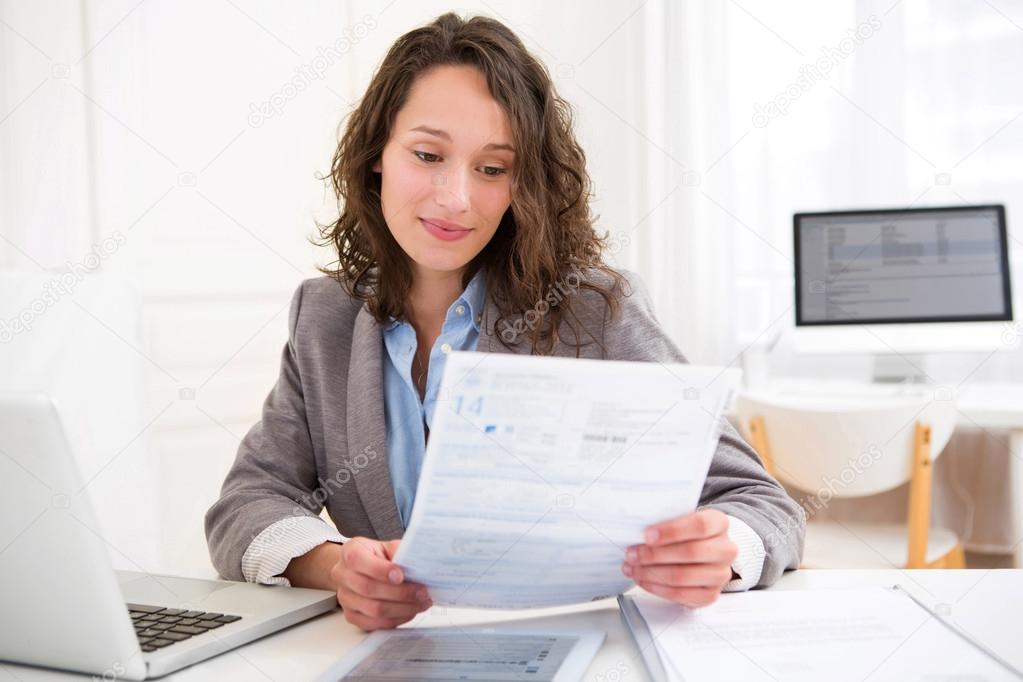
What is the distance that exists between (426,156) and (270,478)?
0.46 meters

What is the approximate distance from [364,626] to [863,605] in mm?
438

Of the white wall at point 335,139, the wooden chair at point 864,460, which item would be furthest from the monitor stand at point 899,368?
the wooden chair at point 864,460

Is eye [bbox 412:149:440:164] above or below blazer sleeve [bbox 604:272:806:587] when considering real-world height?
above

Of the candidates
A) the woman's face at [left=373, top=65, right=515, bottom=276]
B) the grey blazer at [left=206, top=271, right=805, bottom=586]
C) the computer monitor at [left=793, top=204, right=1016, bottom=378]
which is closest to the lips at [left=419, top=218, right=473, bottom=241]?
the woman's face at [left=373, top=65, right=515, bottom=276]

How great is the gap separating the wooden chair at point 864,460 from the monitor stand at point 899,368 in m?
0.73

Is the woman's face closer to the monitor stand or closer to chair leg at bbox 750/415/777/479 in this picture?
chair leg at bbox 750/415/777/479

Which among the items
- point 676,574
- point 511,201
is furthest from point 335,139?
point 676,574

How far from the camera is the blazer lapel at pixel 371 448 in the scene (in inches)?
47.2

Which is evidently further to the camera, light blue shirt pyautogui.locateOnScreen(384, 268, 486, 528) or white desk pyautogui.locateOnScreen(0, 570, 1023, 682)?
light blue shirt pyautogui.locateOnScreen(384, 268, 486, 528)

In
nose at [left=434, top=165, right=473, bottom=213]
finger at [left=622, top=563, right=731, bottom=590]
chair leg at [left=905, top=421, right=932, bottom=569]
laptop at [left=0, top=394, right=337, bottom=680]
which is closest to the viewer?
laptop at [left=0, top=394, right=337, bottom=680]

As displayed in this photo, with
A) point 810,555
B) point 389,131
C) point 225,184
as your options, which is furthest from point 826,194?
point 389,131

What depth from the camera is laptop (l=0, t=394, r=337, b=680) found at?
595 millimetres

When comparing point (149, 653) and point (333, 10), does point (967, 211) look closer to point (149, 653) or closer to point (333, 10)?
point (333, 10)

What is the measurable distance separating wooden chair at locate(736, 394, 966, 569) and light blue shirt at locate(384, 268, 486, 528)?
121 centimetres
